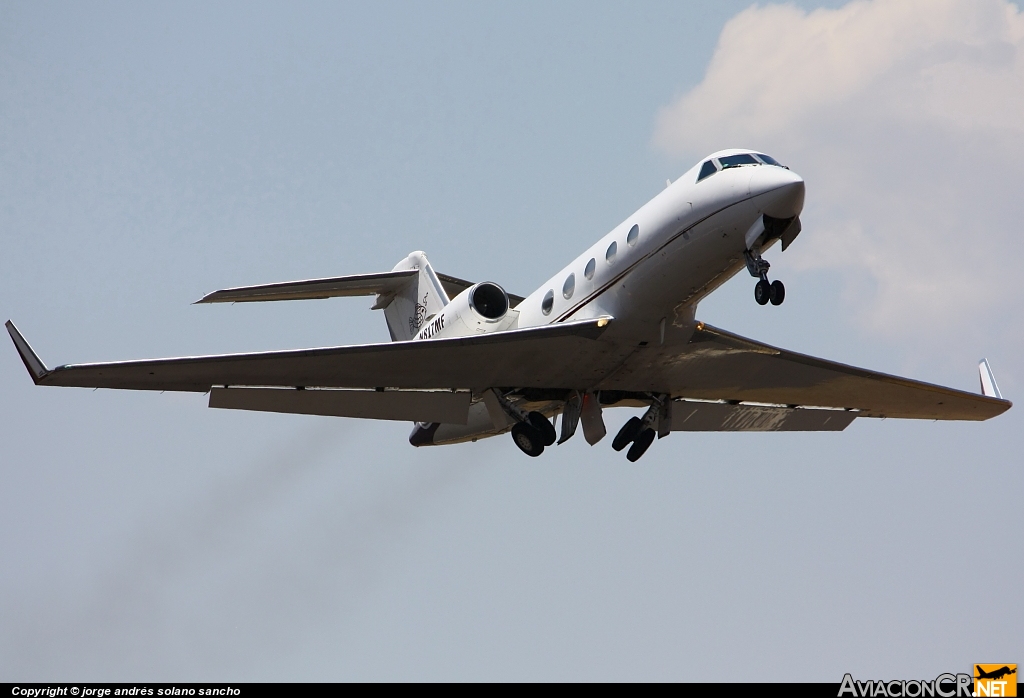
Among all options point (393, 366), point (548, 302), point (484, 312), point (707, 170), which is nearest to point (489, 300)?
point (484, 312)

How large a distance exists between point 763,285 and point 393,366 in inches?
252

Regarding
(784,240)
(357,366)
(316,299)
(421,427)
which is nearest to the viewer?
(784,240)

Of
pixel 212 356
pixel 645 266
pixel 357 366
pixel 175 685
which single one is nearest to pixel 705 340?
pixel 645 266

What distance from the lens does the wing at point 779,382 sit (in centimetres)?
2167

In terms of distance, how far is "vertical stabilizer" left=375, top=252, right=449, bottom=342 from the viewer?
1023 inches

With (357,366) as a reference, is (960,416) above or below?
below

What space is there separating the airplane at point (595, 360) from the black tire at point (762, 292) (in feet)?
0.07

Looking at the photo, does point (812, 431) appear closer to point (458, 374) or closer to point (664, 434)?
point (664, 434)

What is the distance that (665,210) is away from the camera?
19344mm

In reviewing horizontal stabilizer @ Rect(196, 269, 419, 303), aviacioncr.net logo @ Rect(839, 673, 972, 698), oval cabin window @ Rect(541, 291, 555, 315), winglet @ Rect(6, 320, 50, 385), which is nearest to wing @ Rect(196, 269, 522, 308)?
horizontal stabilizer @ Rect(196, 269, 419, 303)

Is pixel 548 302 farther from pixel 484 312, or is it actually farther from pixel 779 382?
pixel 779 382

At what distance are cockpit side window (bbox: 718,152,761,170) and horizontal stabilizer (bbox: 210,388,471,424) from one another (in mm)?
6399

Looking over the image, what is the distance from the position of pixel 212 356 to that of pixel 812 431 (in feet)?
44.5

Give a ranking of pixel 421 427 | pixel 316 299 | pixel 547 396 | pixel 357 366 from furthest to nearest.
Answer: pixel 316 299 → pixel 421 427 → pixel 547 396 → pixel 357 366
